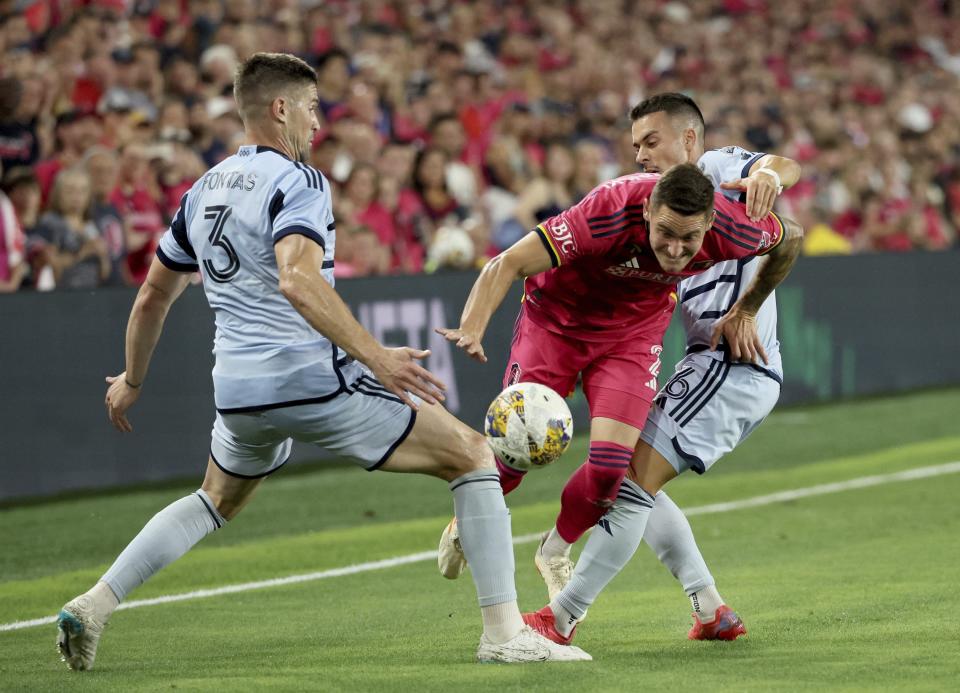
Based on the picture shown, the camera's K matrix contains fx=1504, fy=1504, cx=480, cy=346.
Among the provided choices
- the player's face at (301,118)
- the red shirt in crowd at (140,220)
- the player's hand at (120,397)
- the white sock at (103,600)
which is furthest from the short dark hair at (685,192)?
the red shirt in crowd at (140,220)

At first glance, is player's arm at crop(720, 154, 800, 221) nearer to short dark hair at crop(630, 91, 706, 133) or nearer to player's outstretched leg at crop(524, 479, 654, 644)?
short dark hair at crop(630, 91, 706, 133)

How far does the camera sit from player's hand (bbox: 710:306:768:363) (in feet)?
21.1

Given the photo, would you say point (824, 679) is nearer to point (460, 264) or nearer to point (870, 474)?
point (870, 474)

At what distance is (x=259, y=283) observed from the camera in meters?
5.45

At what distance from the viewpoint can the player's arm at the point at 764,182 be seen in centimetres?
611

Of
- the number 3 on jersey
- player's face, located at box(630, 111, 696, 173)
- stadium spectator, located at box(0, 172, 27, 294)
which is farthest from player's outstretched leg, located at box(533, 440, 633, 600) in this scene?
stadium spectator, located at box(0, 172, 27, 294)

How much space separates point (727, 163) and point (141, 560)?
3006 millimetres

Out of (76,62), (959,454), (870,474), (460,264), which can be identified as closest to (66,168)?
(76,62)

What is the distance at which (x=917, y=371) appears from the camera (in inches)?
679

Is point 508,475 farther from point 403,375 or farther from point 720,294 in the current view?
point 403,375

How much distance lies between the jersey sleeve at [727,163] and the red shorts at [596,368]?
78cm

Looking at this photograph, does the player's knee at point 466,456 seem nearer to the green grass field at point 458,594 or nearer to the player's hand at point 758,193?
the green grass field at point 458,594

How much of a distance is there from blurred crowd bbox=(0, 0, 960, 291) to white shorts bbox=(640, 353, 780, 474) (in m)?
5.94

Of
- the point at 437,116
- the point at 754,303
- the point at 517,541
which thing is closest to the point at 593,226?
the point at 754,303
